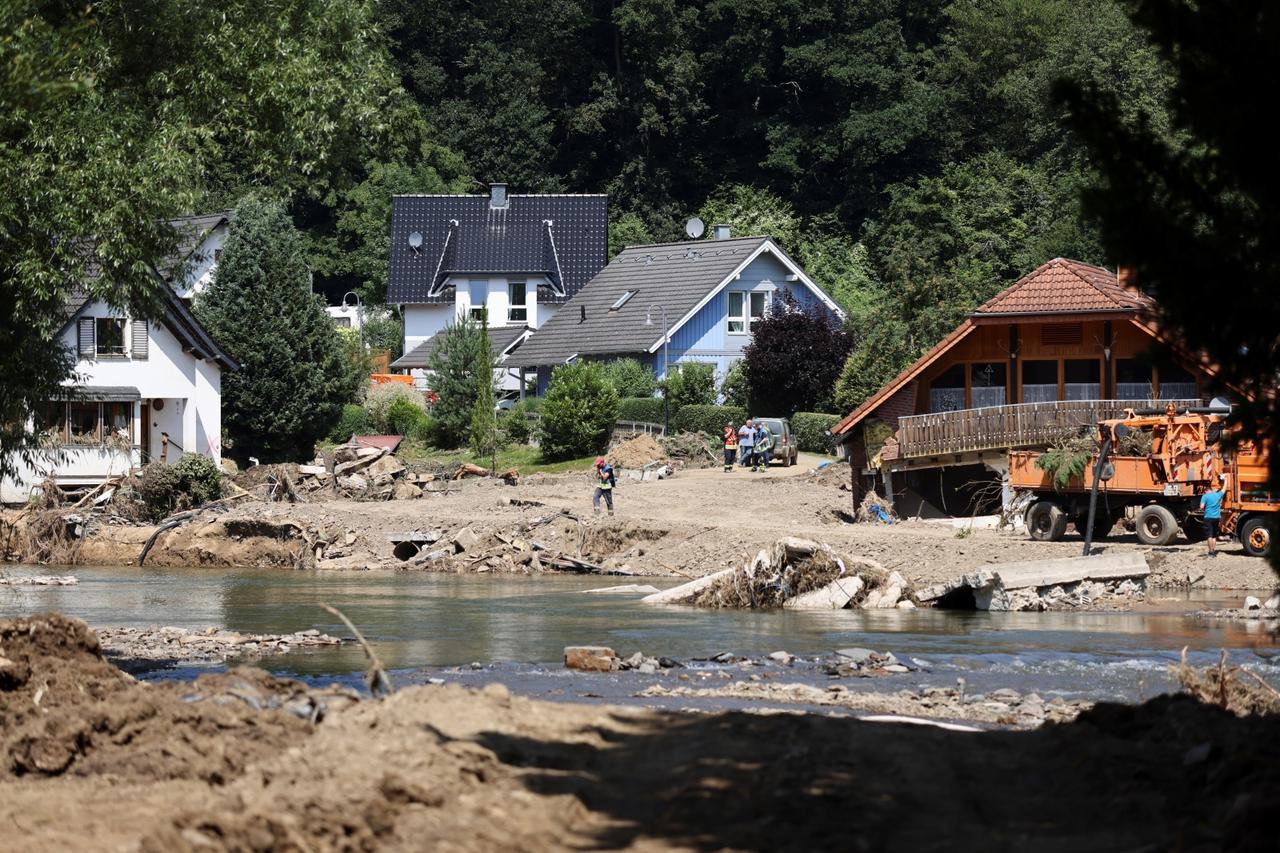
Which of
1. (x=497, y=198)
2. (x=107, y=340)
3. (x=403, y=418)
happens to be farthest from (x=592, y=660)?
(x=497, y=198)

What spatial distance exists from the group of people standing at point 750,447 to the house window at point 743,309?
1527cm

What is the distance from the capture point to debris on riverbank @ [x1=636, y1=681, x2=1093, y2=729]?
1631 cm

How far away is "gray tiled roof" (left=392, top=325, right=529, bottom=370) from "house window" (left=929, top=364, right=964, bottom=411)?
1261 inches

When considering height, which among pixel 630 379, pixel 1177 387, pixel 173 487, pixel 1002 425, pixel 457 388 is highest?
pixel 630 379

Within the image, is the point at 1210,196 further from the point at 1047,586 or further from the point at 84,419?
the point at 84,419

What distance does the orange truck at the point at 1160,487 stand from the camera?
31.9 meters

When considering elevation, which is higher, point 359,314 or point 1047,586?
point 359,314

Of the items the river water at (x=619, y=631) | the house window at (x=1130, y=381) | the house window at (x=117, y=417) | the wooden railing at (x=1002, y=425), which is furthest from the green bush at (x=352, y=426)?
the house window at (x=1130, y=381)

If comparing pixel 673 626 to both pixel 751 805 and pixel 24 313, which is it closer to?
pixel 24 313

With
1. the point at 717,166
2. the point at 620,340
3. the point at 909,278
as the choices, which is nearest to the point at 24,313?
the point at 909,278

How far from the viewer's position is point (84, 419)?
4978cm

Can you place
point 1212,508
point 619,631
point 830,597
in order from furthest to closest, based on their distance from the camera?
1. point 1212,508
2. point 830,597
3. point 619,631

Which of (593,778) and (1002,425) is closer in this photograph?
(593,778)

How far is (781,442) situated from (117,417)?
1929 cm
